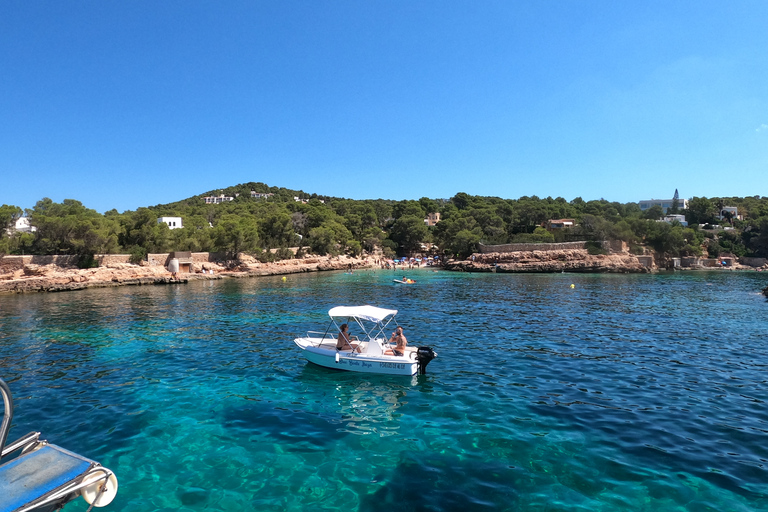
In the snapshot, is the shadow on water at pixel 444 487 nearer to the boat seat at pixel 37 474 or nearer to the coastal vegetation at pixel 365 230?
the boat seat at pixel 37 474

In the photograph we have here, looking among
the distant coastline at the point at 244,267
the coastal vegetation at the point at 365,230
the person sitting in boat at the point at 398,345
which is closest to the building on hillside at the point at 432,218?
the coastal vegetation at the point at 365,230

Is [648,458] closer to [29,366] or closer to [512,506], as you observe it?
[512,506]

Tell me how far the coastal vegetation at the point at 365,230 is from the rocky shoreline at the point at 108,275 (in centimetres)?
280

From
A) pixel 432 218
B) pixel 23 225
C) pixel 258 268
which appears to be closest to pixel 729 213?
pixel 432 218

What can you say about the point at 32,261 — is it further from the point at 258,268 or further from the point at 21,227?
the point at 258,268

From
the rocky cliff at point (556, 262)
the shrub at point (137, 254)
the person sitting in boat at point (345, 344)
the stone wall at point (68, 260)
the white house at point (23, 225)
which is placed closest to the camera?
the person sitting in boat at point (345, 344)

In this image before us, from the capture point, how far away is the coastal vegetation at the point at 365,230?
2108 inches

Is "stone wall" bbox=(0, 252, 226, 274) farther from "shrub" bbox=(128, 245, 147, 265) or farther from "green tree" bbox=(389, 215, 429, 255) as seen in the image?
"green tree" bbox=(389, 215, 429, 255)

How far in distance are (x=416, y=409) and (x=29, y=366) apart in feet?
49.4

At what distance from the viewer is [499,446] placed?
9.67 metres

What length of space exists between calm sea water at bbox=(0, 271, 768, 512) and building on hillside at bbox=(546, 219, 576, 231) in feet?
237

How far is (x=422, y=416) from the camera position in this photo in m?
11.5

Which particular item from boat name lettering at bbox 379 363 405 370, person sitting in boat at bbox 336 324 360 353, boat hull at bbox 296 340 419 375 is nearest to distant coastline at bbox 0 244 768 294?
boat hull at bbox 296 340 419 375

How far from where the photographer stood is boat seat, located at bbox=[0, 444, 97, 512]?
15.4ft
